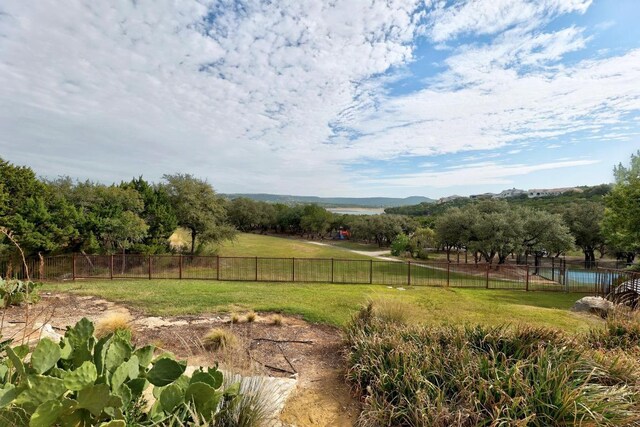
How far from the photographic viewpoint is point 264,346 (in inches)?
215

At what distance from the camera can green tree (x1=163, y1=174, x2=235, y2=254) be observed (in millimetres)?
25250

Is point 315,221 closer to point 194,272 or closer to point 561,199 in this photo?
point 194,272

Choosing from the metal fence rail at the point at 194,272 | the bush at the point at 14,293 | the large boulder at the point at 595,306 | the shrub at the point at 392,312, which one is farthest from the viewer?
the metal fence rail at the point at 194,272

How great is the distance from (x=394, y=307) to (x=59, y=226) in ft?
62.3

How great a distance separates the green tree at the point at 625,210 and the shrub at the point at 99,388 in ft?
79.0

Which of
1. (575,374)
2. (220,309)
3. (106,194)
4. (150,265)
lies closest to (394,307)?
(575,374)

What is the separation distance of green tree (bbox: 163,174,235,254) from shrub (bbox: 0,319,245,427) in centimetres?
2384

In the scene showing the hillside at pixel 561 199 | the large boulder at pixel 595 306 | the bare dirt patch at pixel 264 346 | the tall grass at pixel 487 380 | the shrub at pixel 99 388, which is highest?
the hillside at pixel 561 199

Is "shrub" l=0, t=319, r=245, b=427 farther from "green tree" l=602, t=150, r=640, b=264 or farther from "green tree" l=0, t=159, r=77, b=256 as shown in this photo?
"green tree" l=602, t=150, r=640, b=264

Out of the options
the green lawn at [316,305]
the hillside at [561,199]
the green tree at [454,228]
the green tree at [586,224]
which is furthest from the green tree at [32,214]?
the green tree at [586,224]

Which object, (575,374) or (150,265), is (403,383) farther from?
(150,265)

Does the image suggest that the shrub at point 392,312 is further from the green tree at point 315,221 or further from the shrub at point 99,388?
the green tree at point 315,221

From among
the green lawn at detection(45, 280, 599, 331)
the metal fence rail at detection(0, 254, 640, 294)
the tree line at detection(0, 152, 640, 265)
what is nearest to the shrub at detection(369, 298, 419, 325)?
the green lawn at detection(45, 280, 599, 331)

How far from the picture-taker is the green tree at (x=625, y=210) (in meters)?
18.0
